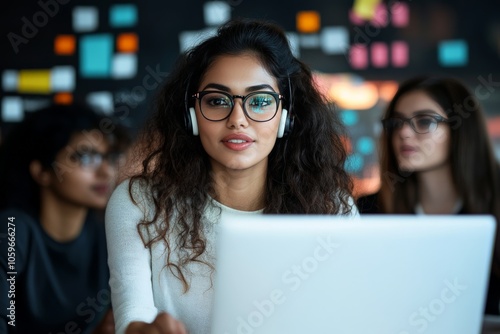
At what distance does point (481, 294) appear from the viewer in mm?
1116

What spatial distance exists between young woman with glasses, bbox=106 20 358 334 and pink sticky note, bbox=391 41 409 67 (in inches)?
89.3

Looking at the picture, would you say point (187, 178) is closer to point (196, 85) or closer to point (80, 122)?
point (196, 85)

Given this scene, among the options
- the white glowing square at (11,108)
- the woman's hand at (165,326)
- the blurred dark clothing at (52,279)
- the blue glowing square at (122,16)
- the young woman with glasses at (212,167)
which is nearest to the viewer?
the woman's hand at (165,326)

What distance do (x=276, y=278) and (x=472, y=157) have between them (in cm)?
182

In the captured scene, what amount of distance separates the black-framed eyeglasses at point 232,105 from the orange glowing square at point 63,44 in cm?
251

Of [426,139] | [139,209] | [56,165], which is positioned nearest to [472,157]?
[426,139]

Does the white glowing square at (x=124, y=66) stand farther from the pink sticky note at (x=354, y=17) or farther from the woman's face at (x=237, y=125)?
the woman's face at (x=237, y=125)

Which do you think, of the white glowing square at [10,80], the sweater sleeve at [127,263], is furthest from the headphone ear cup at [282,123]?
the white glowing square at [10,80]

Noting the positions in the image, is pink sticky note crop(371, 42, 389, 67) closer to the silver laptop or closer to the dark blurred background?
the dark blurred background

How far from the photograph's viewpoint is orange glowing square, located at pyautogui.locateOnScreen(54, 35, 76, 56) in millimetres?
3959

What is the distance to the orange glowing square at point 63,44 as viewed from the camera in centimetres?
396

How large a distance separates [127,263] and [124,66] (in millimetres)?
2672

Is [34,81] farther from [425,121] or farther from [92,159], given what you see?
[425,121]

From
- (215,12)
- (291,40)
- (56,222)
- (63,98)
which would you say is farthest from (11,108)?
(291,40)
